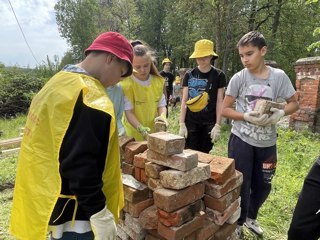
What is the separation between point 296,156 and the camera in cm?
566

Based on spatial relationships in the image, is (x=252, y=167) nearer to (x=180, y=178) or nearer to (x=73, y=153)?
(x=180, y=178)

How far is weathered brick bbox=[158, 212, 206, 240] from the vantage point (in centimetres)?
200

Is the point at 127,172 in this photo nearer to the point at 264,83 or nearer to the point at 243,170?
the point at 243,170

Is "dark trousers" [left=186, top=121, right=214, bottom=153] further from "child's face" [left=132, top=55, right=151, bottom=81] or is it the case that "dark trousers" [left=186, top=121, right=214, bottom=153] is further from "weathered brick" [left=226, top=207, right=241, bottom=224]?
"weathered brick" [left=226, top=207, right=241, bottom=224]

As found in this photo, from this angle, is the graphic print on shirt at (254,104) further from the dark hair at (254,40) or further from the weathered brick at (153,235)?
the weathered brick at (153,235)

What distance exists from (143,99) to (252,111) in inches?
40.2

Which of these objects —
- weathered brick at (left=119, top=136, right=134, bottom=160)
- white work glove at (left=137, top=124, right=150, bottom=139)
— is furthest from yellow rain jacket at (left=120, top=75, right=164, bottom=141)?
weathered brick at (left=119, top=136, right=134, bottom=160)

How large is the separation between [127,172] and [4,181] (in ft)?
9.88

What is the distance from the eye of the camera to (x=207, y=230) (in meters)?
2.26

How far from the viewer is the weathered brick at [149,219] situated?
216 cm

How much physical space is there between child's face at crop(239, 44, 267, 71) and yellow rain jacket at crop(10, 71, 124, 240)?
1.63 m

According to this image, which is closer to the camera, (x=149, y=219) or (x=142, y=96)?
(x=149, y=219)

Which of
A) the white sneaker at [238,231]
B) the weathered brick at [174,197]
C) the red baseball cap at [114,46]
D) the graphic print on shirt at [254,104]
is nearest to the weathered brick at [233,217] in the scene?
the white sneaker at [238,231]

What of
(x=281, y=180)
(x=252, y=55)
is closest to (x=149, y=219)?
(x=252, y=55)
